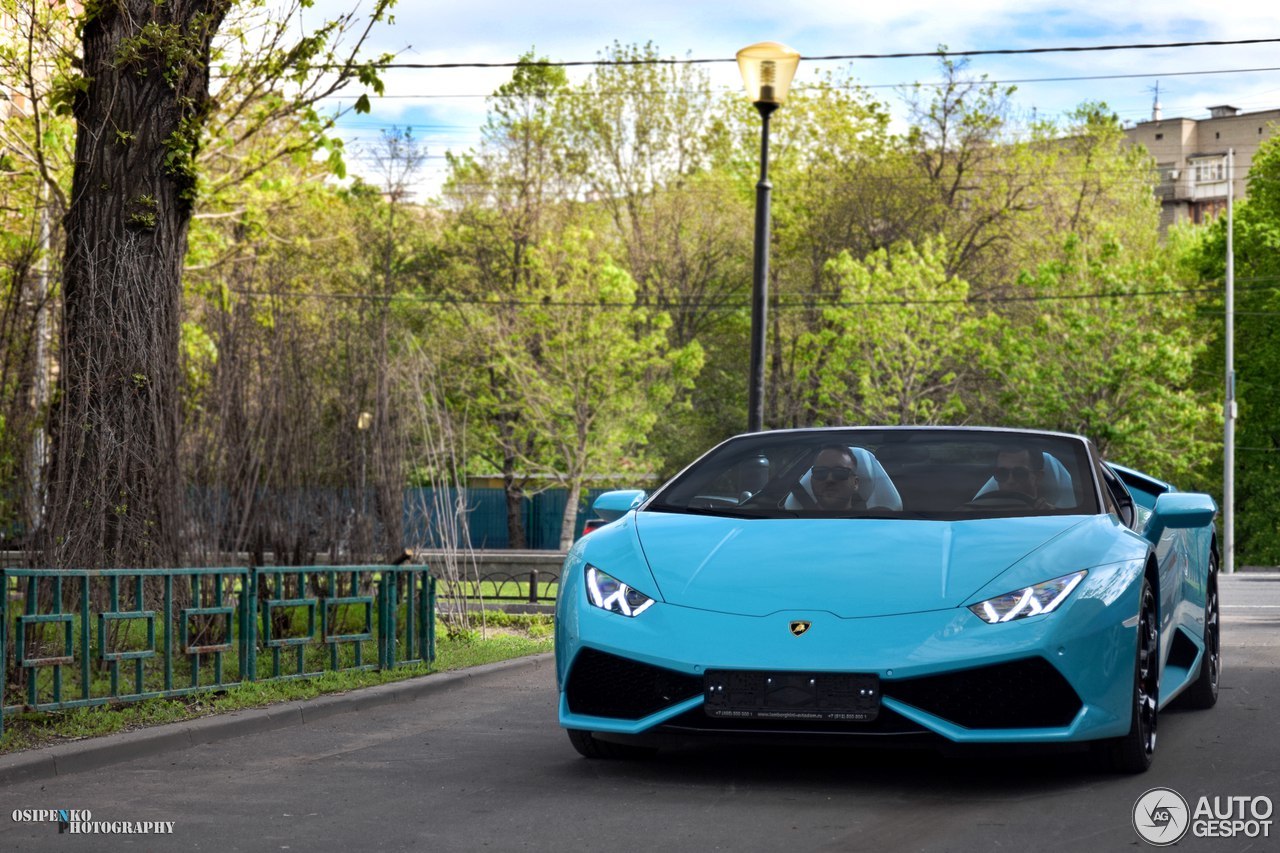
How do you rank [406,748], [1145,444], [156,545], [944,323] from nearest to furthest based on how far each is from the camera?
[406,748] < [156,545] < [1145,444] < [944,323]

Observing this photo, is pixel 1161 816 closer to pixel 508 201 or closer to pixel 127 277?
pixel 127 277

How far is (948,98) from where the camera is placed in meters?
53.1

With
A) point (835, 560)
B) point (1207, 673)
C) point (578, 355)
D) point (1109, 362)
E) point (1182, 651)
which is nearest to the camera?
point (835, 560)

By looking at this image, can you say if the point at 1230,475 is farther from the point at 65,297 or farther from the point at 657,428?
the point at 65,297

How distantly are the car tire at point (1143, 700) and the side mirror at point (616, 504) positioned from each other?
2.21 m

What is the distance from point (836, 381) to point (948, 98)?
10.1 meters

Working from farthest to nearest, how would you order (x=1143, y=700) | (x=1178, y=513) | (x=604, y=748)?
1. (x=1178, y=513)
2. (x=604, y=748)
3. (x=1143, y=700)

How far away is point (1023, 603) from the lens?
19.6 feet

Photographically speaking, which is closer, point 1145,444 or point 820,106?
point 1145,444

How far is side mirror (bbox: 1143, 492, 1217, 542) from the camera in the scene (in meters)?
7.07

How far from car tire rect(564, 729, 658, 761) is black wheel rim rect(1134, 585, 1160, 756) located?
195 centimetres

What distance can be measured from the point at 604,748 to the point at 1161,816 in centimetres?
227

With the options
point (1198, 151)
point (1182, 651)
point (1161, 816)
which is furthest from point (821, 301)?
point (1198, 151)

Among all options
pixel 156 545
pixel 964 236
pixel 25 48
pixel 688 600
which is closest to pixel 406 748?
pixel 688 600
